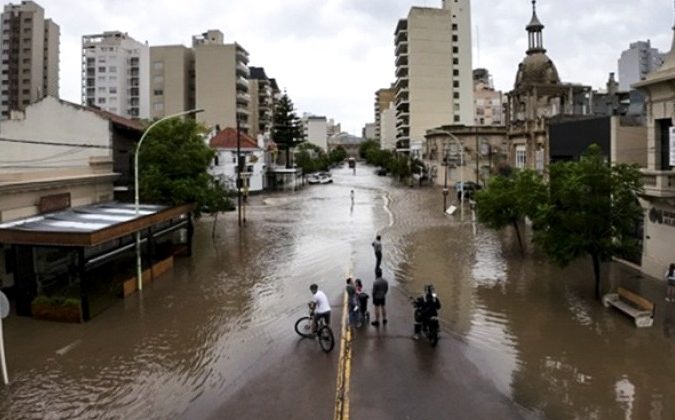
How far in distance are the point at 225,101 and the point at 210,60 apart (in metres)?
6.29

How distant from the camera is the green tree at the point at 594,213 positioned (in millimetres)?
17578

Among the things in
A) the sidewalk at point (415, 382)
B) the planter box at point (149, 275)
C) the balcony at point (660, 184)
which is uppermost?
the balcony at point (660, 184)

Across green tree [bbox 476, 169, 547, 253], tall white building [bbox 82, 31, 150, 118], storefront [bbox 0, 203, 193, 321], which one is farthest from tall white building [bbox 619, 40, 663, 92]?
tall white building [bbox 82, 31, 150, 118]

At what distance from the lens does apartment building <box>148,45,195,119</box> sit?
90.1 m

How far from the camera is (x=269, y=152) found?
8075cm

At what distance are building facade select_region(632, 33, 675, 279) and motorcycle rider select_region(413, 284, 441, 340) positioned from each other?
417 inches

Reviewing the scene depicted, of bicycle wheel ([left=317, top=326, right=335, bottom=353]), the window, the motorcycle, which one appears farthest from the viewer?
the window

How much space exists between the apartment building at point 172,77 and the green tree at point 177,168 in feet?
209

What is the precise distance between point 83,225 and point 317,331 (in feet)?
30.5

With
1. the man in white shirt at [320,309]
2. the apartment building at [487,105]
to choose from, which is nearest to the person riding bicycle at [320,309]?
the man in white shirt at [320,309]

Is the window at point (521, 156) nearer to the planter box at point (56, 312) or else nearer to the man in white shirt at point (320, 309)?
the man in white shirt at point (320, 309)

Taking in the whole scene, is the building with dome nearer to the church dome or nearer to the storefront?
the church dome

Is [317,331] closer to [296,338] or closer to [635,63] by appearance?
[296,338]

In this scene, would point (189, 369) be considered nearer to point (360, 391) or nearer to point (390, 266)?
point (360, 391)
